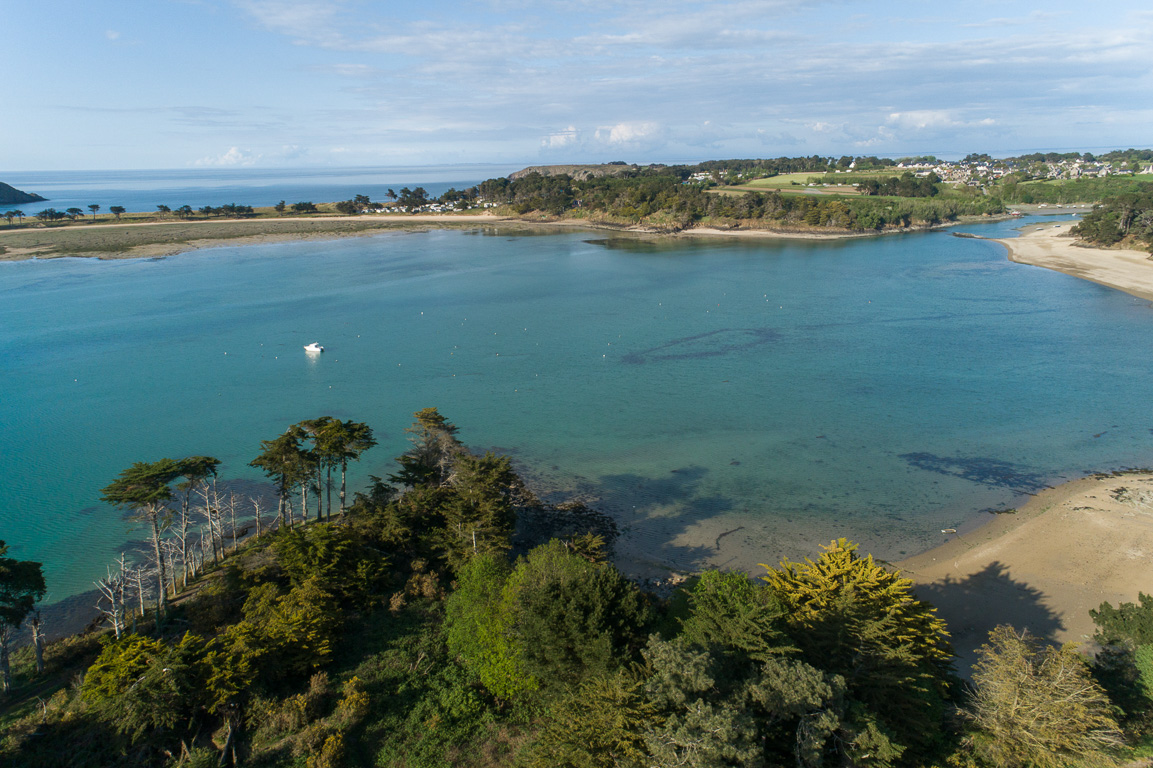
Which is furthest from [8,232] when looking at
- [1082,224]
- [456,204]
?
[1082,224]

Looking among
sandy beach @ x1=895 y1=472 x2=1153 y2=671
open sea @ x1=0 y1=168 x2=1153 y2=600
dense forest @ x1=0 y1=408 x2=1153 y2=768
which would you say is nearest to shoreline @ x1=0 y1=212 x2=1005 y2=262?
open sea @ x1=0 y1=168 x2=1153 y2=600

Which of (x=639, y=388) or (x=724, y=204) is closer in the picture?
(x=639, y=388)

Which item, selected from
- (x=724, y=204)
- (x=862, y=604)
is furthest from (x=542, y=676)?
(x=724, y=204)

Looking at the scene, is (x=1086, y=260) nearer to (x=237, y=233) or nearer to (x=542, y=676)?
(x=542, y=676)

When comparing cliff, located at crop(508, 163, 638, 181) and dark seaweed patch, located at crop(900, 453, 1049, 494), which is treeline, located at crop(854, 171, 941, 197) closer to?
cliff, located at crop(508, 163, 638, 181)

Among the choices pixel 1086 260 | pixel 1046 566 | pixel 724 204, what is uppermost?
pixel 724 204

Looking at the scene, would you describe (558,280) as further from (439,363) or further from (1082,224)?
(1082,224)

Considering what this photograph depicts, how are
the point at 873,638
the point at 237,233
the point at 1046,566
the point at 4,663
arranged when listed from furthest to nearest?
the point at 237,233 < the point at 1046,566 < the point at 4,663 < the point at 873,638
